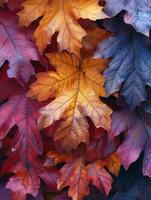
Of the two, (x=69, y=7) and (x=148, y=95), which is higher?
(x=69, y=7)

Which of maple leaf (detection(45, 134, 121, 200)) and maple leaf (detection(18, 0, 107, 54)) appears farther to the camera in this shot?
maple leaf (detection(45, 134, 121, 200))

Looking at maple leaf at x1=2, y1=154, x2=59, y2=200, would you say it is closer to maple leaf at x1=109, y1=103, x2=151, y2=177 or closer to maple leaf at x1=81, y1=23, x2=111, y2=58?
maple leaf at x1=109, y1=103, x2=151, y2=177

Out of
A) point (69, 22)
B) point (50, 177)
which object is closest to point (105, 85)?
point (69, 22)

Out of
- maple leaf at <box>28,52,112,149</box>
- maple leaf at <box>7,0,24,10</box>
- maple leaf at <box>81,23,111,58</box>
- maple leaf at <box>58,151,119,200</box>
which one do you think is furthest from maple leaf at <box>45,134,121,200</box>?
maple leaf at <box>7,0,24,10</box>

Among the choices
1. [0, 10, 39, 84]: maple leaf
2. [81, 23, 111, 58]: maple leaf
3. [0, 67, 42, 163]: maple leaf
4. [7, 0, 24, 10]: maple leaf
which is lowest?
[0, 67, 42, 163]: maple leaf

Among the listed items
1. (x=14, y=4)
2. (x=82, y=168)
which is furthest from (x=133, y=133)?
(x=14, y=4)

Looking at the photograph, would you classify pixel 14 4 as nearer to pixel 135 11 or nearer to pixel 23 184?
pixel 135 11

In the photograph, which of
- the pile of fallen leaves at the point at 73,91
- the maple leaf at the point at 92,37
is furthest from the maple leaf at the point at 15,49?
the maple leaf at the point at 92,37

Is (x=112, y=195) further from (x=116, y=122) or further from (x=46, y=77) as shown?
(x=46, y=77)

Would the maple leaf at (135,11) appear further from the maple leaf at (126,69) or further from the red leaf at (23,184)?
the red leaf at (23,184)
